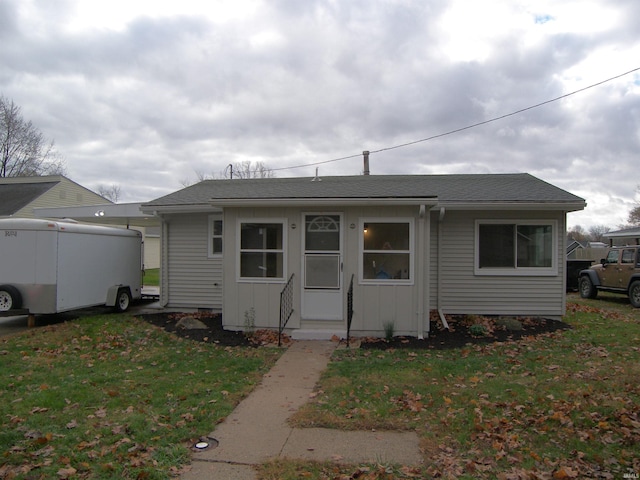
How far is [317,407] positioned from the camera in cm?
523

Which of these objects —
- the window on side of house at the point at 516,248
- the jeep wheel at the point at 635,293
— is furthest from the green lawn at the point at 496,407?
the jeep wheel at the point at 635,293

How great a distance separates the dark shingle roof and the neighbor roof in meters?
15.5

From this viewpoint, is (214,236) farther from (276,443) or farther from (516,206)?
(276,443)

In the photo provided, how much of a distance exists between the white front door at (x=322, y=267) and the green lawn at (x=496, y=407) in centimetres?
139

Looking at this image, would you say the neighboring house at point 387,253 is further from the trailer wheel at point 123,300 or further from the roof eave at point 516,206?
the trailer wheel at point 123,300

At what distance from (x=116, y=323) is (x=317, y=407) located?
6659mm

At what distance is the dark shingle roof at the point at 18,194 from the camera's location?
2394 centimetres

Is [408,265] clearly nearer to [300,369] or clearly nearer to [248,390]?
[300,369]

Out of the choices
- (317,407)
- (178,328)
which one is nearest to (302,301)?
(178,328)

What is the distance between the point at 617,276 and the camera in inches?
599

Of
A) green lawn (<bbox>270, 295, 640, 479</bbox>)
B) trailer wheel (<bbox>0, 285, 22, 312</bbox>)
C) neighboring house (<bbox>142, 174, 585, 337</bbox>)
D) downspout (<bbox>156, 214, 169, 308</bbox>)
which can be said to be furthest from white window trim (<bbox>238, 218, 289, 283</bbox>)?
trailer wheel (<bbox>0, 285, 22, 312</bbox>)

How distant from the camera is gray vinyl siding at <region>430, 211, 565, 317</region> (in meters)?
10.5

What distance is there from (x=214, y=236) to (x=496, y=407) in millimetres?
8141

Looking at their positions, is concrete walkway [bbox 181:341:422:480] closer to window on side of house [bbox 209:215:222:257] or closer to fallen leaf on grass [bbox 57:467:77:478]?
fallen leaf on grass [bbox 57:467:77:478]
